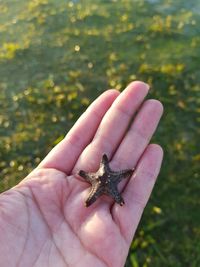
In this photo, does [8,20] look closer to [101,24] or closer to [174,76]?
[101,24]

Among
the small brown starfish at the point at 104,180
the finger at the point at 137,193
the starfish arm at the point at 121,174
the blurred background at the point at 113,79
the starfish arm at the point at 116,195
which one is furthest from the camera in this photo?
the blurred background at the point at 113,79

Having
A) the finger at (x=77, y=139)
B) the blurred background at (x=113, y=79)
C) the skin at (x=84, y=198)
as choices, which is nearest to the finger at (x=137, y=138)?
the skin at (x=84, y=198)

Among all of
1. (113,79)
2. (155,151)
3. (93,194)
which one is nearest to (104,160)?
(93,194)

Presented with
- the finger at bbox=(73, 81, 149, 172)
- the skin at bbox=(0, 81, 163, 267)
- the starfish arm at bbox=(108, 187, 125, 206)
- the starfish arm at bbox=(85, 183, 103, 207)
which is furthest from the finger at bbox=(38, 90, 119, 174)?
the starfish arm at bbox=(108, 187, 125, 206)

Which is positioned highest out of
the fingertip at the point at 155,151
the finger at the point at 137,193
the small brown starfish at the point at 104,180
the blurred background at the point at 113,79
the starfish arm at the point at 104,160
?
the starfish arm at the point at 104,160

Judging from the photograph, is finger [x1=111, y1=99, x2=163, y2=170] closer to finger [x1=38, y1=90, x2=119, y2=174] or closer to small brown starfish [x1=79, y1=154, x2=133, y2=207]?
small brown starfish [x1=79, y1=154, x2=133, y2=207]

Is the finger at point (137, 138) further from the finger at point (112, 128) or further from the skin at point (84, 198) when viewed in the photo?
the finger at point (112, 128)

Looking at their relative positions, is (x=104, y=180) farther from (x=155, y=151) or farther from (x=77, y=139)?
(x=77, y=139)
